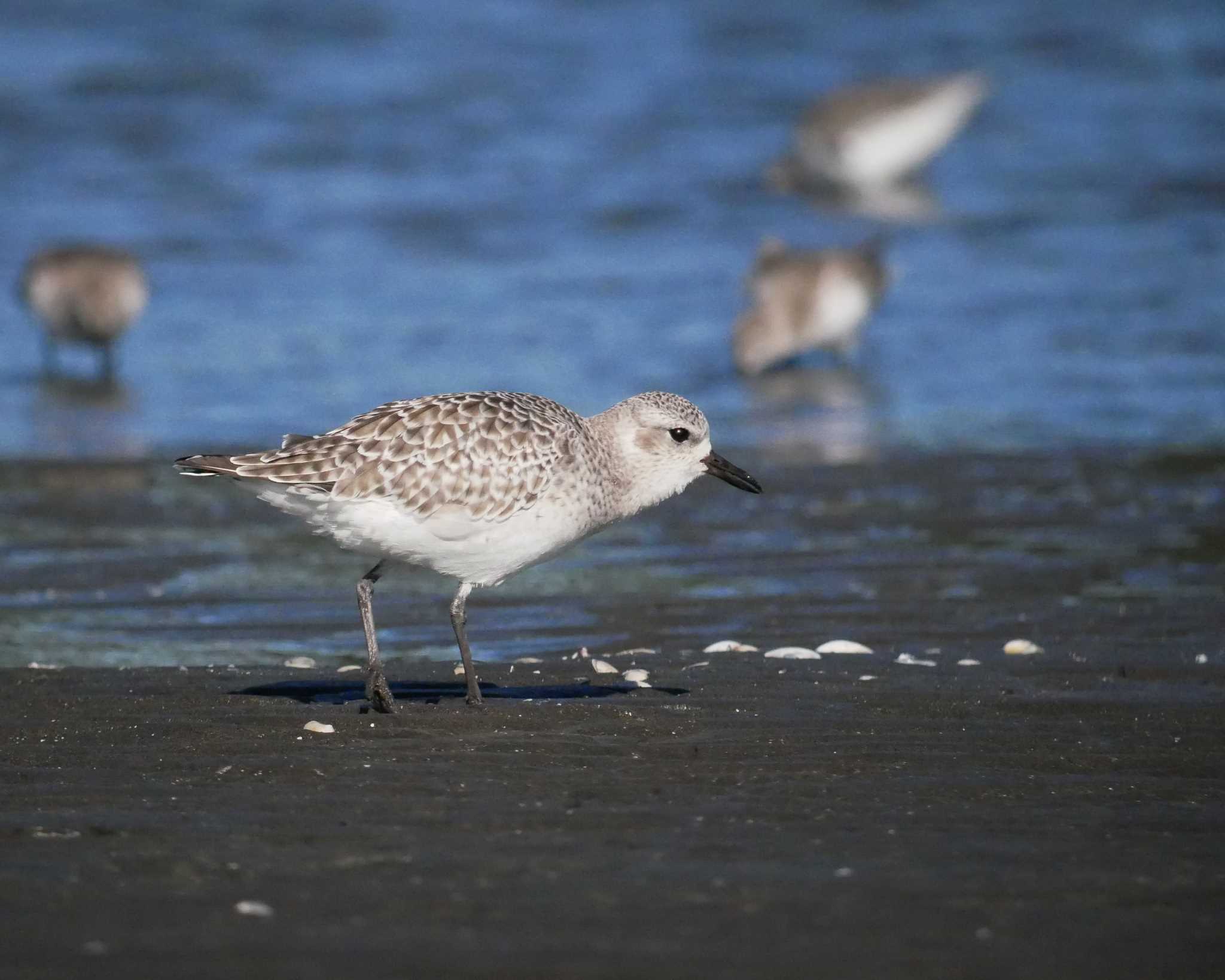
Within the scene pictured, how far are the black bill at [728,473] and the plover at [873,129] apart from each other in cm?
1340

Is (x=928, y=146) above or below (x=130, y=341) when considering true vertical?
above

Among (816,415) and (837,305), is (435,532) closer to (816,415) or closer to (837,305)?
(816,415)

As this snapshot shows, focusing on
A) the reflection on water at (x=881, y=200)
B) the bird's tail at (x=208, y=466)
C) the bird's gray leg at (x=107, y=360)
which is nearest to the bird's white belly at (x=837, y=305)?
the reflection on water at (x=881, y=200)

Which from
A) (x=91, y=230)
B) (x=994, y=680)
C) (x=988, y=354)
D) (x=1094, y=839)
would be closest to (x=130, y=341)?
(x=91, y=230)

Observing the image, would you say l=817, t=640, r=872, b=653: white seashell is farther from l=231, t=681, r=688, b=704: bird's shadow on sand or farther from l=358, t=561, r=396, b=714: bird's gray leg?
l=358, t=561, r=396, b=714: bird's gray leg

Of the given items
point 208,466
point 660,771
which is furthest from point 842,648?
point 208,466

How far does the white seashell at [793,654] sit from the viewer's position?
7441 millimetres

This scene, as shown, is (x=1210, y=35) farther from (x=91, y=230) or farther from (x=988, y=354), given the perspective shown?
(x=91, y=230)

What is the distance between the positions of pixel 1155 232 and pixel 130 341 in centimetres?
974

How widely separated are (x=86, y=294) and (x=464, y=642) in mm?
8631

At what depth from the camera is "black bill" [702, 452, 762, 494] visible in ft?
24.1

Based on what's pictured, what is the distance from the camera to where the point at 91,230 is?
1942cm

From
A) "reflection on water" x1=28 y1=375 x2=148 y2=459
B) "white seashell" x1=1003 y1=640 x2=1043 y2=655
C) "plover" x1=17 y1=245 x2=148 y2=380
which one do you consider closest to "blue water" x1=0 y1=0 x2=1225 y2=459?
"reflection on water" x1=28 y1=375 x2=148 y2=459

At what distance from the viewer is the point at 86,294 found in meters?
14.4
